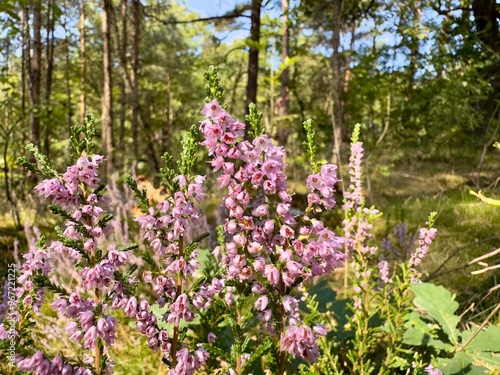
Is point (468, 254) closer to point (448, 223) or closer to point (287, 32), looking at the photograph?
point (448, 223)

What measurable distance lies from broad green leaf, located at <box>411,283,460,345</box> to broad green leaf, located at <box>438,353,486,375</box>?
0.21 metres

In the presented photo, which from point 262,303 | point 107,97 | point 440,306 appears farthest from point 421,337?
point 107,97

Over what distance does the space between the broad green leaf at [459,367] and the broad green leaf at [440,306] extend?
213 mm

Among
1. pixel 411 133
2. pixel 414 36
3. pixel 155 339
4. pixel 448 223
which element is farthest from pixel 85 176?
pixel 411 133

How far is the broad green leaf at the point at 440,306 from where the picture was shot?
8.02 feet

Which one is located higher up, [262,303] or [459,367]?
[262,303]

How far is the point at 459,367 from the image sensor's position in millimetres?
2109

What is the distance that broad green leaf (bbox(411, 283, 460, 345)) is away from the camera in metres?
2.45

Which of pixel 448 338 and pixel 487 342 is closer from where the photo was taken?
pixel 487 342

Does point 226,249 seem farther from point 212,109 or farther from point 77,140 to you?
point 77,140

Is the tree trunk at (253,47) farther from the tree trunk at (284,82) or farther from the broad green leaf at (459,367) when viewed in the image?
the broad green leaf at (459,367)

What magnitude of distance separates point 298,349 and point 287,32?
8640mm

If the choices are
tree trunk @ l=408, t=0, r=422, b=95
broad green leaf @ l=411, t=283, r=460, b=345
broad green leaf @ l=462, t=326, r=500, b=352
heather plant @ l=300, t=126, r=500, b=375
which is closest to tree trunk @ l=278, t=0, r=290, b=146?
tree trunk @ l=408, t=0, r=422, b=95

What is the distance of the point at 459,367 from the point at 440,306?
0.52 metres
